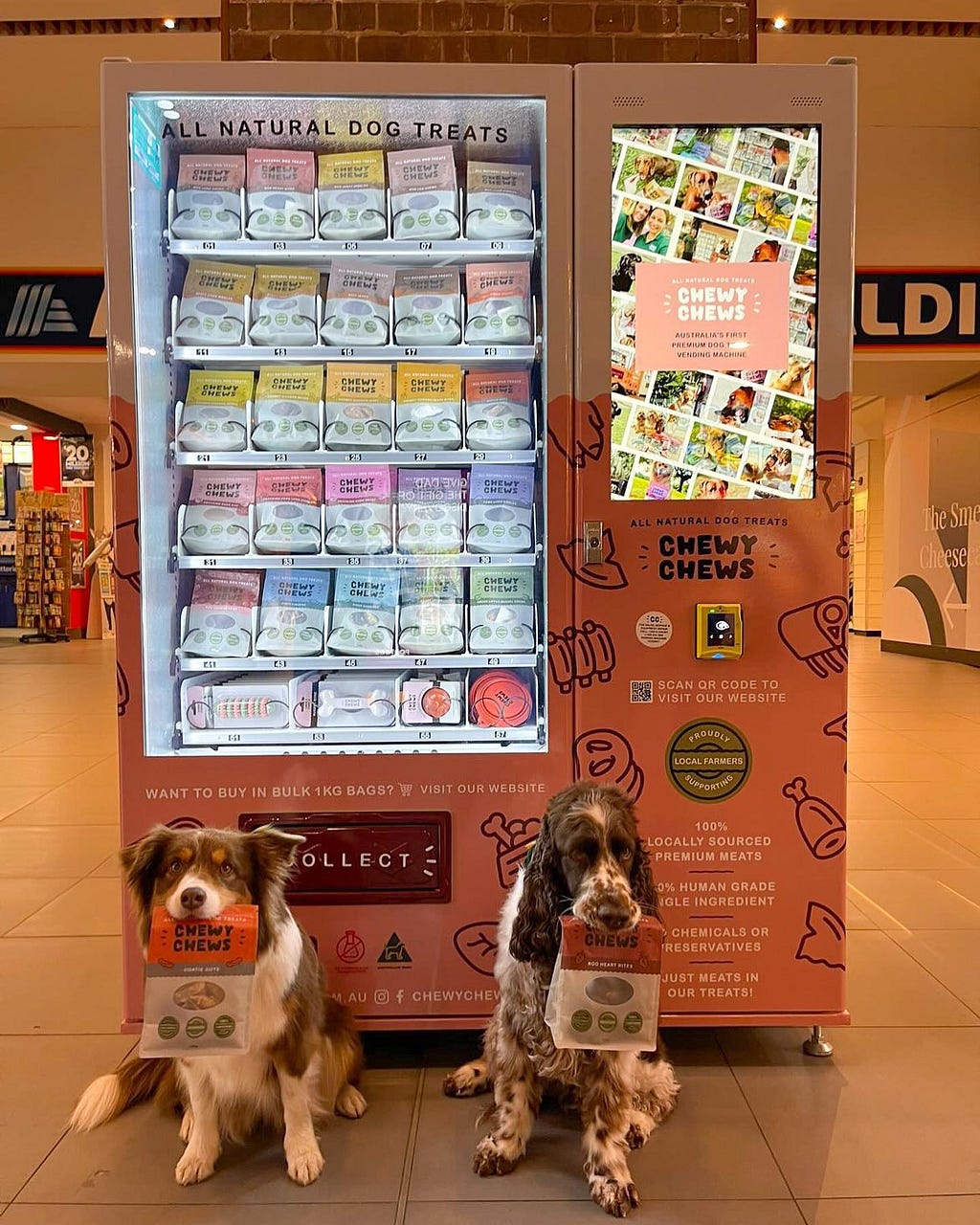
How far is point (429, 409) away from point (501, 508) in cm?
36

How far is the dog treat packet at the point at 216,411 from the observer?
8.28 feet

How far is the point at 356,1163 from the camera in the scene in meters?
2.02

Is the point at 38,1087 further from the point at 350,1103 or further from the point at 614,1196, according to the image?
the point at 614,1196

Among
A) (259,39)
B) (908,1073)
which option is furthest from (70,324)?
(908,1073)

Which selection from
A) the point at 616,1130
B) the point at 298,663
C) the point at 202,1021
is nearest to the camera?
the point at 202,1021

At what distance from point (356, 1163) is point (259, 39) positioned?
3.19 meters

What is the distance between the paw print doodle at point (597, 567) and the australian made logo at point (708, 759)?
1.45 feet

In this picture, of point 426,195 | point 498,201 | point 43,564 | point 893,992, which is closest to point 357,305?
point 426,195

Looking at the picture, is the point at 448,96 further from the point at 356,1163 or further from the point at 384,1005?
the point at 356,1163

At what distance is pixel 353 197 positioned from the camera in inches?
99.7

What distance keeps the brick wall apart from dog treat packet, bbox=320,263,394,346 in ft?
2.41

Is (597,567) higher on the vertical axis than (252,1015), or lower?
higher

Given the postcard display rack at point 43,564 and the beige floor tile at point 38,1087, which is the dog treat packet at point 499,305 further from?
the postcard display rack at point 43,564

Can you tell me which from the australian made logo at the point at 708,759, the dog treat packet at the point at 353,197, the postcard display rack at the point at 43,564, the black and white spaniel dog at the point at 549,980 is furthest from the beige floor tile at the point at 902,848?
the postcard display rack at the point at 43,564
